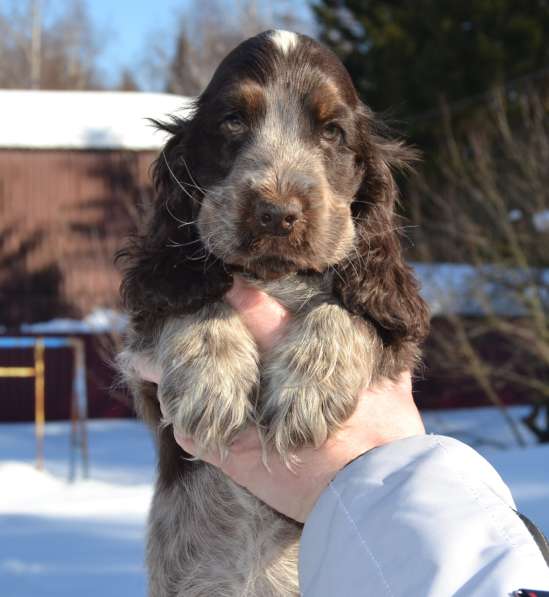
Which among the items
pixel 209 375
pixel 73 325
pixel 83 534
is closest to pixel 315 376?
pixel 209 375

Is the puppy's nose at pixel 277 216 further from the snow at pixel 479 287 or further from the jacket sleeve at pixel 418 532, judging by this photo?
the snow at pixel 479 287

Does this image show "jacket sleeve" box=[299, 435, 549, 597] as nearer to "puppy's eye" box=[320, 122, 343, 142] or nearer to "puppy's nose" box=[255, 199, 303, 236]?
"puppy's nose" box=[255, 199, 303, 236]

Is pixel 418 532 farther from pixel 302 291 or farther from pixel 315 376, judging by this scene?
pixel 302 291

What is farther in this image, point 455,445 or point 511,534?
point 455,445

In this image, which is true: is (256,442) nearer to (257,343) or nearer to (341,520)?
(257,343)

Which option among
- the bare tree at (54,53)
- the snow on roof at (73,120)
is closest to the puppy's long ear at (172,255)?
the snow on roof at (73,120)

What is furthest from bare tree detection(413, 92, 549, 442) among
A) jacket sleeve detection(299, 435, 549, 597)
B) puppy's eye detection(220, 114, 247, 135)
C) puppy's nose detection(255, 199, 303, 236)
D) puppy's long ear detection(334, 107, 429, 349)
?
jacket sleeve detection(299, 435, 549, 597)

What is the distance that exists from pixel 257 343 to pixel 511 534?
4.74 feet

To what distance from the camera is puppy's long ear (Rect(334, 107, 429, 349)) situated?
3242 millimetres

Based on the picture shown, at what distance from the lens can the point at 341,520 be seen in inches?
90.4

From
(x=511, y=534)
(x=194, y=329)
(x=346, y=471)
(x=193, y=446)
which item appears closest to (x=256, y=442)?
(x=193, y=446)

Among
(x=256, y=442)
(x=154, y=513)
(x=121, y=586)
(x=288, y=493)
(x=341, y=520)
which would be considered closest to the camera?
(x=341, y=520)

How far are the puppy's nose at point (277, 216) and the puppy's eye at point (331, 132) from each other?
1.78 ft

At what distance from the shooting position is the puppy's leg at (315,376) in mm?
3025
